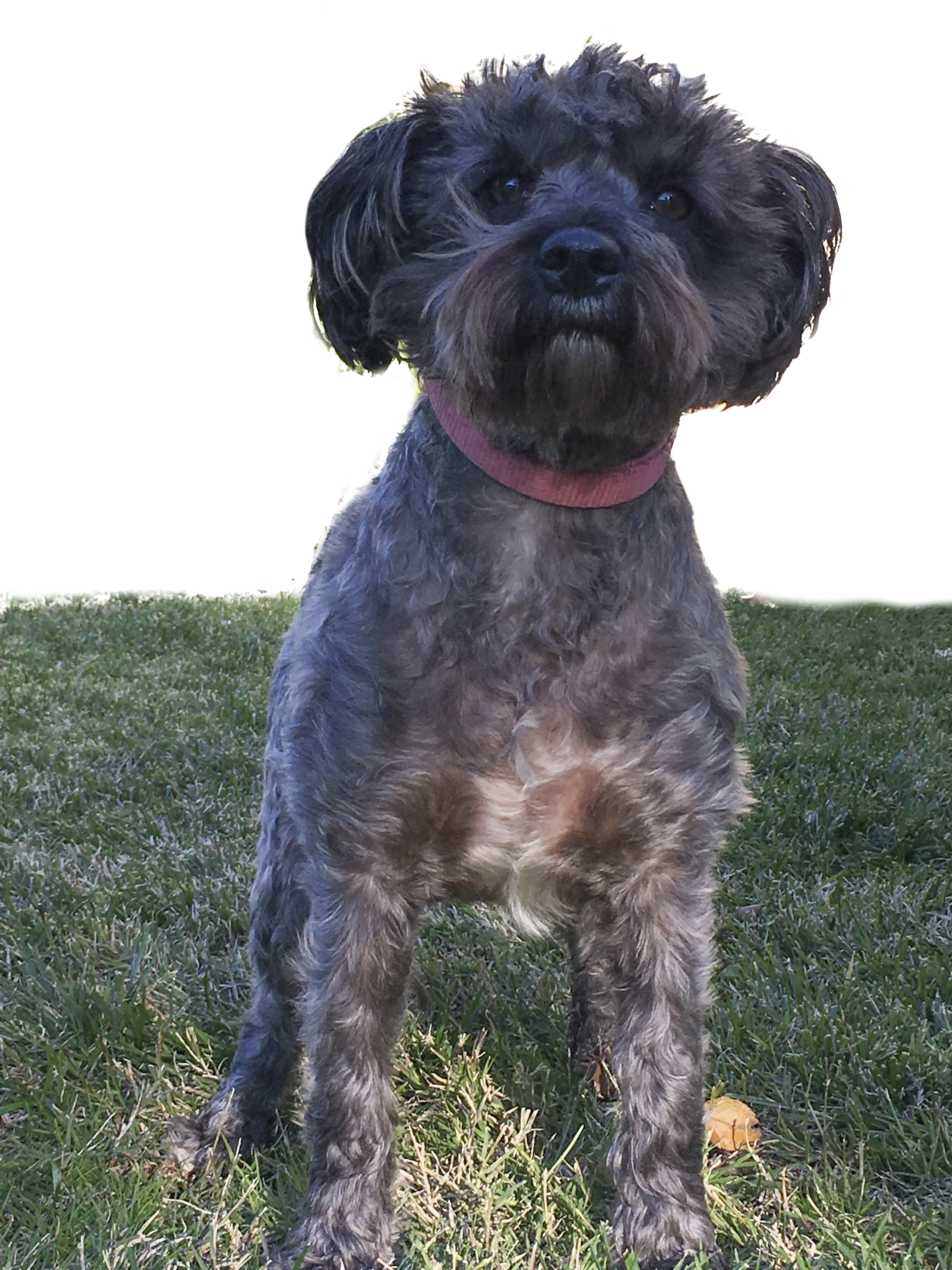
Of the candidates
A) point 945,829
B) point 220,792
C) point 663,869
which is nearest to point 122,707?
point 220,792

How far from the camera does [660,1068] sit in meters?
2.42

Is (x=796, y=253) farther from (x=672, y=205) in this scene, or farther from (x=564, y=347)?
(x=564, y=347)

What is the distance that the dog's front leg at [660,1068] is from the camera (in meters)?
2.41

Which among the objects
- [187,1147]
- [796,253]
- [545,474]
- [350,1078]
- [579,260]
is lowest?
[187,1147]

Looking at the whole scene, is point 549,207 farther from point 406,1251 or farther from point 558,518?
point 406,1251

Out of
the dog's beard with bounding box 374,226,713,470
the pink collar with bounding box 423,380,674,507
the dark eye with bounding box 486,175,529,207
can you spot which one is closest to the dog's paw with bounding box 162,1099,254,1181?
the pink collar with bounding box 423,380,674,507

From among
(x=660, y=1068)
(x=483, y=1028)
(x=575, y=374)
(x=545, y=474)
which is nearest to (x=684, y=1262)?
(x=660, y=1068)

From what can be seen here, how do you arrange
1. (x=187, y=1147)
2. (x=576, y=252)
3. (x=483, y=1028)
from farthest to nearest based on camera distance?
(x=483, y=1028) → (x=187, y=1147) → (x=576, y=252)

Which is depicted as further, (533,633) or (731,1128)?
(731,1128)

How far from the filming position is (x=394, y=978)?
2455mm

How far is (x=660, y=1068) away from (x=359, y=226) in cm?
171

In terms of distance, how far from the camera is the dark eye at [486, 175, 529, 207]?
91.2 inches

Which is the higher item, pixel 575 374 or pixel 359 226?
pixel 359 226

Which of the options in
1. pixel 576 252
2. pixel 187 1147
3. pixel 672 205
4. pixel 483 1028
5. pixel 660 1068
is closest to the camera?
pixel 576 252
